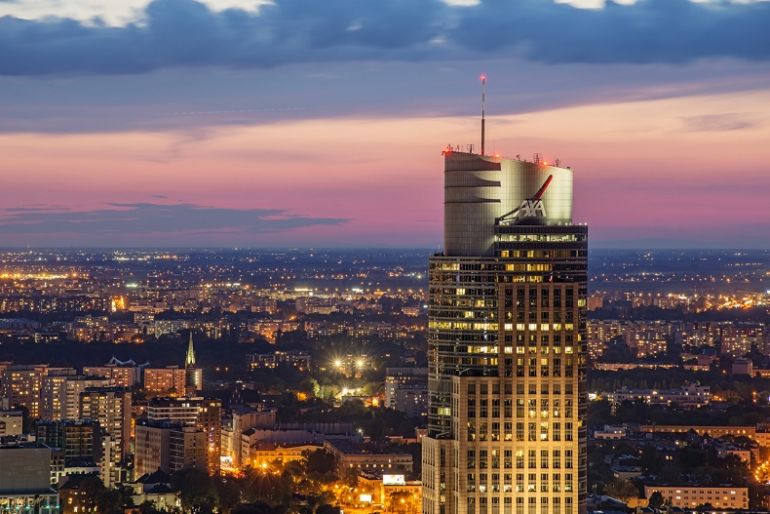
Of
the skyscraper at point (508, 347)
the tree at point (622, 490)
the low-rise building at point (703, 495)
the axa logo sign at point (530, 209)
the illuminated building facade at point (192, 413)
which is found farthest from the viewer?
the illuminated building facade at point (192, 413)

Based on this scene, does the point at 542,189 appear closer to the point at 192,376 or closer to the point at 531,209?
the point at 531,209

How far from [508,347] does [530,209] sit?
454 cm

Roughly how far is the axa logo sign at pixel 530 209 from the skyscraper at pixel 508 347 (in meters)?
0.03

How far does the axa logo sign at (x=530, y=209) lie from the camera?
2926 inches

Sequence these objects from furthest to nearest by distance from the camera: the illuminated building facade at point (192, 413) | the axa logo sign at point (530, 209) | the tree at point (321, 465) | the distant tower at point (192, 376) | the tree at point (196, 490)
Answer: the distant tower at point (192, 376), the illuminated building facade at point (192, 413), the tree at point (321, 465), the tree at point (196, 490), the axa logo sign at point (530, 209)

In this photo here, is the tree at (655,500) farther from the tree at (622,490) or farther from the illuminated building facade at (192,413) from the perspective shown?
the illuminated building facade at (192,413)

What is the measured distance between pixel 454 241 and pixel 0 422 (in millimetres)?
76781

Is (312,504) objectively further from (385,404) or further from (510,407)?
(385,404)

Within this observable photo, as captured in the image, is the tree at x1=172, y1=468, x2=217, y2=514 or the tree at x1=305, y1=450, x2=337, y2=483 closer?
the tree at x1=172, y1=468, x2=217, y2=514

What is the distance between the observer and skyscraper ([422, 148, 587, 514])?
7306 cm

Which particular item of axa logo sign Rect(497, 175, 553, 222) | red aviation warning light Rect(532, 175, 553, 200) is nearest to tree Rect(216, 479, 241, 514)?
axa logo sign Rect(497, 175, 553, 222)

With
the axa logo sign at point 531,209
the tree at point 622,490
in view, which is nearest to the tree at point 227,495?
the tree at point 622,490

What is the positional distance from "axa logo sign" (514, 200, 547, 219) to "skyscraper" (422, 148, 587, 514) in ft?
0.11

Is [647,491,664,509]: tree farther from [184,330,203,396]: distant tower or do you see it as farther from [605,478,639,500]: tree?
[184,330,203,396]: distant tower
